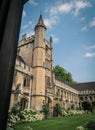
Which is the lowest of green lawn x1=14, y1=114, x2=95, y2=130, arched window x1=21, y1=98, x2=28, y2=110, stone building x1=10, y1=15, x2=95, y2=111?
green lawn x1=14, y1=114, x2=95, y2=130

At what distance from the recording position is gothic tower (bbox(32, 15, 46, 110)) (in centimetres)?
1942

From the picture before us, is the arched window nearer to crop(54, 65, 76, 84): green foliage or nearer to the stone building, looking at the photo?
the stone building

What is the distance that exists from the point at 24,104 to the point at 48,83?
6179mm

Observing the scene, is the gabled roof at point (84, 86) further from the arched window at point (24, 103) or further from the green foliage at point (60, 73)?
the arched window at point (24, 103)

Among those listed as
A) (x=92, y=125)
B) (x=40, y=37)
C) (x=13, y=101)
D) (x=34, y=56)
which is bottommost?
(x=92, y=125)

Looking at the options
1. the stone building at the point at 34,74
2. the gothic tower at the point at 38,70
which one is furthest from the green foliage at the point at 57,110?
the gothic tower at the point at 38,70

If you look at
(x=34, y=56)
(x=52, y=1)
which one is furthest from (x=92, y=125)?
(x=34, y=56)

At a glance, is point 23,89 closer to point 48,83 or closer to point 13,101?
point 13,101

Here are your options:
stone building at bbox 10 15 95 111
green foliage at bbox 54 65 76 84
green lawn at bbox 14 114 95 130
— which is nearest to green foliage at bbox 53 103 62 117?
stone building at bbox 10 15 95 111

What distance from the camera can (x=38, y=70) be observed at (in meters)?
20.7

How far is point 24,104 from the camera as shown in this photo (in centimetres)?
1848

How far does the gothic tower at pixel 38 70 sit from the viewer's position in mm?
19416

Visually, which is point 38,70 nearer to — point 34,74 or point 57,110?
point 34,74

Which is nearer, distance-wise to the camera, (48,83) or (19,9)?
(19,9)
